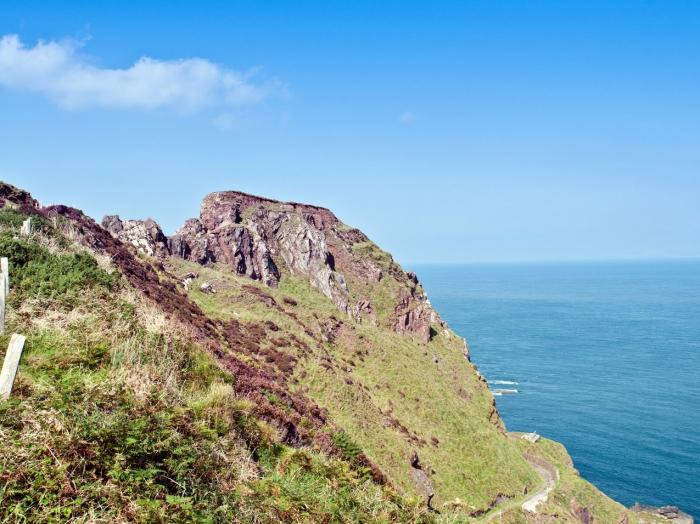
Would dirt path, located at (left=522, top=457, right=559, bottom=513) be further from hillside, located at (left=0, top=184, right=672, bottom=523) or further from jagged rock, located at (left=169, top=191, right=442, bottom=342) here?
jagged rock, located at (left=169, top=191, right=442, bottom=342)

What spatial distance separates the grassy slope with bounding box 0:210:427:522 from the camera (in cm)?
641

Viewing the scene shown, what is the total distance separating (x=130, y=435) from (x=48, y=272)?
32.3 ft

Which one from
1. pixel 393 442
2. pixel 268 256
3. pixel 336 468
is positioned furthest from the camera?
pixel 268 256

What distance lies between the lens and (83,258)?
16844mm

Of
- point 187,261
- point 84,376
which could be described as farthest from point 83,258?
point 187,261

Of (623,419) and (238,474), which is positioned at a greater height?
(238,474)

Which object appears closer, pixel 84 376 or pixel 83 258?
pixel 84 376

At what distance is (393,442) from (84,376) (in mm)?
30441

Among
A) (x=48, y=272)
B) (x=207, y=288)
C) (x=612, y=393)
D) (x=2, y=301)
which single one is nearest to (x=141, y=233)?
(x=207, y=288)

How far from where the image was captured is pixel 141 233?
61812 mm

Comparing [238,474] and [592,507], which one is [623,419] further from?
[238,474]

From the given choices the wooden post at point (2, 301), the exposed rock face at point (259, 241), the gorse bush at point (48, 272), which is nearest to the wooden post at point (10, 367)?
the wooden post at point (2, 301)

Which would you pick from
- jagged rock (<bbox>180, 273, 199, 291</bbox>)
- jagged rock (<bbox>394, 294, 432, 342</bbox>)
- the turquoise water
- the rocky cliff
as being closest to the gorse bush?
jagged rock (<bbox>180, 273, 199, 291</bbox>)

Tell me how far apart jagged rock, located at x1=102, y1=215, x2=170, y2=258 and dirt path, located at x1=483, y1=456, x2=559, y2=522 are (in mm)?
48260
